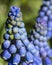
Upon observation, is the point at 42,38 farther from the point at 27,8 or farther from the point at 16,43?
the point at 27,8

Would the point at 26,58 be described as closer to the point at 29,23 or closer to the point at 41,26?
the point at 41,26

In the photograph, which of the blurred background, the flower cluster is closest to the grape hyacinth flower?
the flower cluster

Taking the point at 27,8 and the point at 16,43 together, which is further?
the point at 27,8

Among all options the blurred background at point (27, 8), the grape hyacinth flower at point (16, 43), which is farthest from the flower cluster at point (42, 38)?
the blurred background at point (27, 8)

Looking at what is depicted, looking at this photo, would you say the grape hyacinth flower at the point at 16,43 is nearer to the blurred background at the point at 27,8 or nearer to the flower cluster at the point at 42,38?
the flower cluster at the point at 42,38

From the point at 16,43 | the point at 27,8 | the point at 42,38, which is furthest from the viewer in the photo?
the point at 27,8

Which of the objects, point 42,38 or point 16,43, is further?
point 42,38

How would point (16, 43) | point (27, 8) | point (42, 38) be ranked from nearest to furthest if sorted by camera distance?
1. point (16, 43)
2. point (42, 38)
3. point (27, 8)

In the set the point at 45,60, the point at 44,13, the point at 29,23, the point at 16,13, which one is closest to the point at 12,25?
the point at 16,13

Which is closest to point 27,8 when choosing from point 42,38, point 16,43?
point 42,38

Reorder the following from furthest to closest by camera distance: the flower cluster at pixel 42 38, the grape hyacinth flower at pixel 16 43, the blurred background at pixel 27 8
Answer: the blurred background at pixel 27 8 < the flower cluster at pixel 42 38 < the grape hyacinth flower at pixel 16 43

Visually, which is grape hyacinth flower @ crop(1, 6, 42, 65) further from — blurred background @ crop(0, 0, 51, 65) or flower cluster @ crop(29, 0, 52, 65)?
blurred background @ crop(0, 0, 51, 65)
